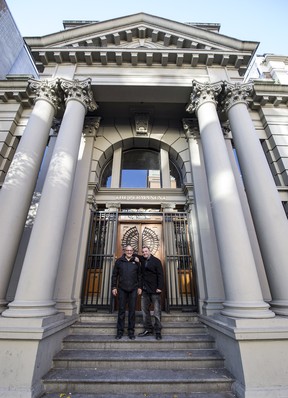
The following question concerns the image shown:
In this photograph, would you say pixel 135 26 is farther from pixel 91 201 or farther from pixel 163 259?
pixel 163 259

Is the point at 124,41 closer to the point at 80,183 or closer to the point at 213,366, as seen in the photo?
the point at 80,183

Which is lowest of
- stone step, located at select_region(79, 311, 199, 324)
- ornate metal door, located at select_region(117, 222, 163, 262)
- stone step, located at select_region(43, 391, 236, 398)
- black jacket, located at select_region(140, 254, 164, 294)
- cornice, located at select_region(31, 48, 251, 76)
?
stone step, located at select_region(43, 391, 236, 398)

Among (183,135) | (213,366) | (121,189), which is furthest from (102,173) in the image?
(213,366)

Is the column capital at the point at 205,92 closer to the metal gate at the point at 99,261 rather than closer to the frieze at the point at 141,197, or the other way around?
the frieze at the point at 141,197

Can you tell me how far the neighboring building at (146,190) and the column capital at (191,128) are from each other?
0.18 ft

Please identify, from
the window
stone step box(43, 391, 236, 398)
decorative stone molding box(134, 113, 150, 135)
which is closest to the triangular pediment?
decorative stone molding box(134, 113, 150, 135)

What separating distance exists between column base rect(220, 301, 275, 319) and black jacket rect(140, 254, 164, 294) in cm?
169

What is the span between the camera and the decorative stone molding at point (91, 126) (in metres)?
8.17

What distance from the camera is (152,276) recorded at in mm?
5246

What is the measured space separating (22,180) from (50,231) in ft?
6.15

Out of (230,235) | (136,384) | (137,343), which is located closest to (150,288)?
(137,343)

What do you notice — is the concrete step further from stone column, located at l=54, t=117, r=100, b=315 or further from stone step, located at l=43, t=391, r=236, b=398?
stone column, located at l=54, t=117, r=100, b=315

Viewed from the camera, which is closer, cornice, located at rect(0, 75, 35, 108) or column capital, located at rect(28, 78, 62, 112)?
column capital, located at rect(28, 78, 62, 112)

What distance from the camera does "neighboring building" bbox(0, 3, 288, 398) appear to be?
3.89 meters
